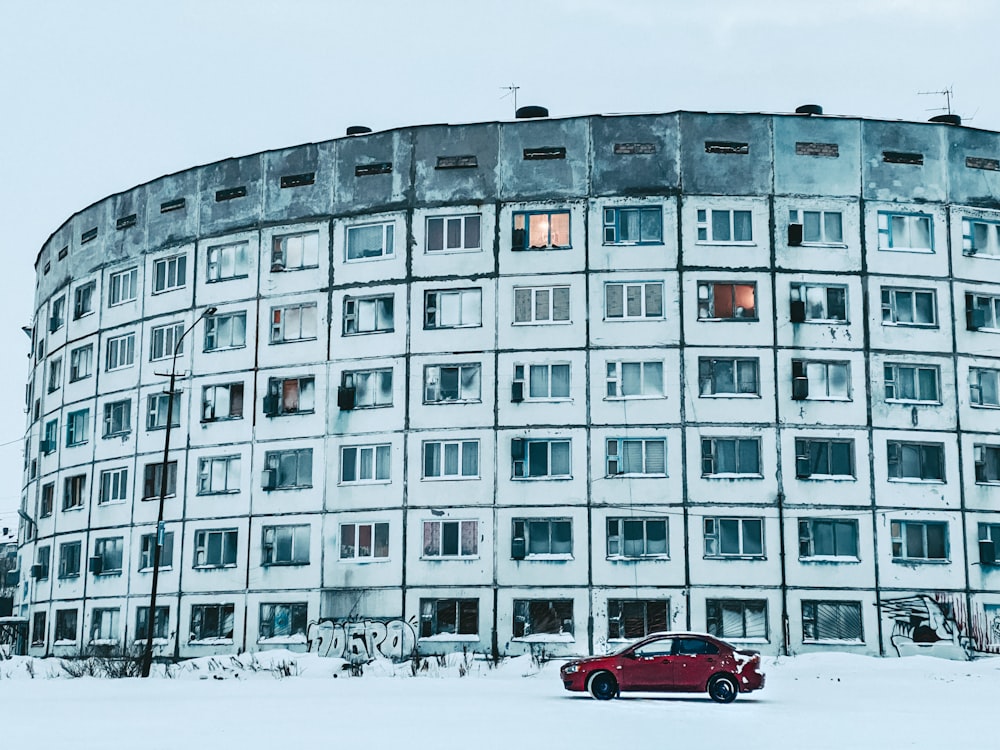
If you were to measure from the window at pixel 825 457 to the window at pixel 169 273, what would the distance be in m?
26.0

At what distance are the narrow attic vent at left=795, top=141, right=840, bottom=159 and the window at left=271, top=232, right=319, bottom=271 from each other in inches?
738

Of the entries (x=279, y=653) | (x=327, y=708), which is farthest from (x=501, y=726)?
(x=279, y=653)

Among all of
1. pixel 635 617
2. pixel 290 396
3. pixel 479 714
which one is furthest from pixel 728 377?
pixel 479 714

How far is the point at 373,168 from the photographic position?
49656 millimetres

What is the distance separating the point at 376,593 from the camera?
46.4 metres

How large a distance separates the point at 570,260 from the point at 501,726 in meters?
29.0

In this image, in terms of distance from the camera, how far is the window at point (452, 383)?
4691 cm

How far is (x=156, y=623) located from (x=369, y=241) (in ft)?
57.1

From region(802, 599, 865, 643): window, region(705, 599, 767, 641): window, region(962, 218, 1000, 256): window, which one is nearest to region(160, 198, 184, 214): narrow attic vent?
region(705, 599, 767, 641): window

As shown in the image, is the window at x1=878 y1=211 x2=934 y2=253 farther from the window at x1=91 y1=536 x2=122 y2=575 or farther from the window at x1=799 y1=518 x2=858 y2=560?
the window at x1=91 y1=536 x2=122 y2=575

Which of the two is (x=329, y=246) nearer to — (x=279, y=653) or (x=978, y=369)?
(x=279, y=653)

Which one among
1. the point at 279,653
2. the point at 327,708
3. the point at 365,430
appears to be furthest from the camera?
the point at 365,430

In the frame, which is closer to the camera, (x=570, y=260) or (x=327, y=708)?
(x=327, y=708)

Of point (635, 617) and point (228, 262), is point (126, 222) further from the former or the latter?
point (635, 617)
